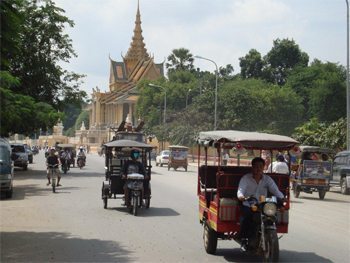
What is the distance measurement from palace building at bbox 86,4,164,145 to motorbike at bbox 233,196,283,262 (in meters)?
108

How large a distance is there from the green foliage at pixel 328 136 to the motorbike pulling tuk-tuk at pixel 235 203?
28.9 m

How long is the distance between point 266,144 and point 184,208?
7735 mm

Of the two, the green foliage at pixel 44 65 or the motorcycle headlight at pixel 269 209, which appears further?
the green foliage at pixel 44 65

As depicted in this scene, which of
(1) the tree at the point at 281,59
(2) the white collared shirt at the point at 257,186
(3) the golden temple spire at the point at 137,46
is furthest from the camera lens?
(3) the golden temple spire at the point at 137,46

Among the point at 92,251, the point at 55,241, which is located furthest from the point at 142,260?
the point at 55,241

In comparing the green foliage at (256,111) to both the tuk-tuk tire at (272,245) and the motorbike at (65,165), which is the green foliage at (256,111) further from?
the tuk-tuk tire at (272,245)

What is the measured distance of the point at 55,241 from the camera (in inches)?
454

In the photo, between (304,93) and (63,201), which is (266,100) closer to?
(304,93)

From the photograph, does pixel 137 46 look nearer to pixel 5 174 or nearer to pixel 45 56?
pixel 45 56

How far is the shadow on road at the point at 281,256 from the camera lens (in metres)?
9.75

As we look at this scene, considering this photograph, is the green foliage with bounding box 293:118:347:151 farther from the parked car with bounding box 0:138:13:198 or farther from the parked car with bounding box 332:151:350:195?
the parked car with bounding box 0:138:13:198

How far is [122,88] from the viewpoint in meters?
126

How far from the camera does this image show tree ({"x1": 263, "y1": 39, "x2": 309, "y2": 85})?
93.6 metres

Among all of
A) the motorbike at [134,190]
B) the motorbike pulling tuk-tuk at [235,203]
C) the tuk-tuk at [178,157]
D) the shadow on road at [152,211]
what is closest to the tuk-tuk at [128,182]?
the motorbike at [134,190]
